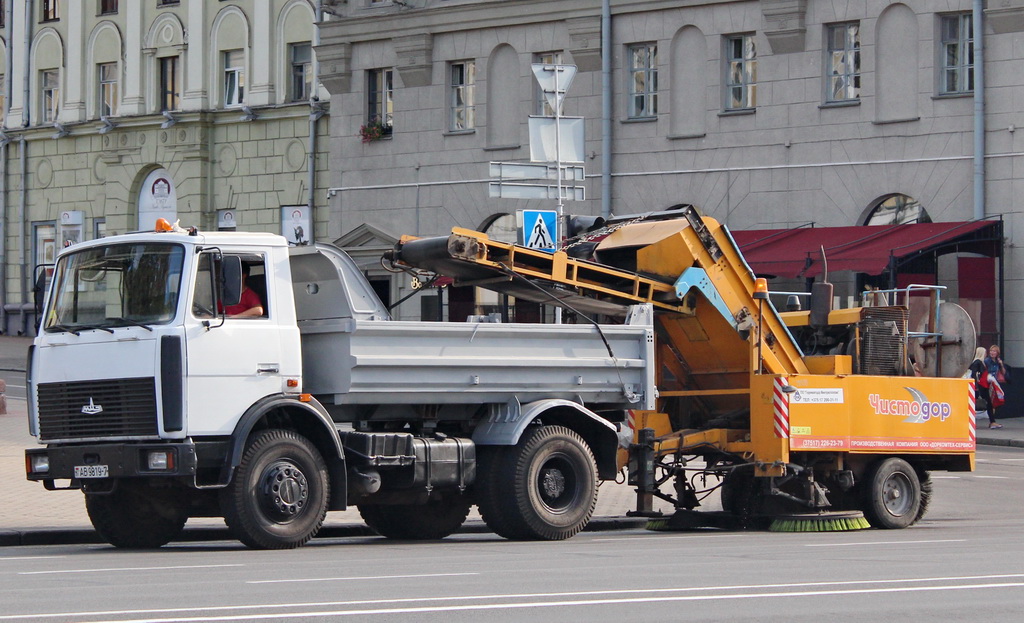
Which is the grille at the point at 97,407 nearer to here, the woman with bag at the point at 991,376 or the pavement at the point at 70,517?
the pavement at the point at 70,517

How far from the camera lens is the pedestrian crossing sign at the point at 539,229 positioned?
21.0 meters

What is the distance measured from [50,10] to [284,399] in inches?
1526

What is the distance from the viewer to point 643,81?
37.0 meters

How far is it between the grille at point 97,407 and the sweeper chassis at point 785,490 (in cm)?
474

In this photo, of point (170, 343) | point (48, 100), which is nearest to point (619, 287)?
point (170, 343)

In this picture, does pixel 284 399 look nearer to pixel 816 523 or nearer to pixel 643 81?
pixel 816 523

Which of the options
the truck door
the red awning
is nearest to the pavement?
the truck door

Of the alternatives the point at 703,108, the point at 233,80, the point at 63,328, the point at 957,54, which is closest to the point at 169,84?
the point at 233,80

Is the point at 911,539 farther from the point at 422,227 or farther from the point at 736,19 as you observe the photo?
the point at 422,227

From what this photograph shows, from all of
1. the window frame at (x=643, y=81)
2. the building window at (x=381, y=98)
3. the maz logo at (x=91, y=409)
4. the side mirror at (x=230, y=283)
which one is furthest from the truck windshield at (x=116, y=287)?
the building window at (x=381, y=98)

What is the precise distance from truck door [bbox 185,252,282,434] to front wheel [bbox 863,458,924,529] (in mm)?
6186

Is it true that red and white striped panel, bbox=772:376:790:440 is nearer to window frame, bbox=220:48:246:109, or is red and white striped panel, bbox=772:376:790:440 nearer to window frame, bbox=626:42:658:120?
window frame, bbox=626:42:658:120

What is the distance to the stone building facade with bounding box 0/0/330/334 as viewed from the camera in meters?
43.9

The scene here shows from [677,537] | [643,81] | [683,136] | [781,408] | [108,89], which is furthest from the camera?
[108,89]
